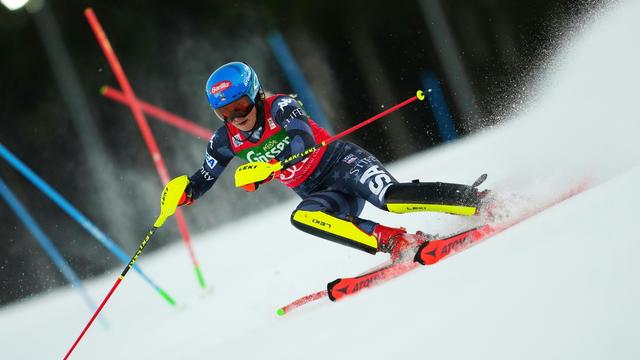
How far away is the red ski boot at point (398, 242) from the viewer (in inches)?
141

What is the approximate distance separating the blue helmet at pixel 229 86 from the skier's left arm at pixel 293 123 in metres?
0.16

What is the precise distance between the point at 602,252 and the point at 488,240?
2.77 ft

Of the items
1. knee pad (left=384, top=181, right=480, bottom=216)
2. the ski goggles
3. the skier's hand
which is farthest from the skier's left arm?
the skier's hand

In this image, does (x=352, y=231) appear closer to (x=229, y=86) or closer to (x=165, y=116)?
(x=229, y=86)

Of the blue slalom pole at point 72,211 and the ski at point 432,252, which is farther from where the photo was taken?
the blue slalom pole at point 72,211

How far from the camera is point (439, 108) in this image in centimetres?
956

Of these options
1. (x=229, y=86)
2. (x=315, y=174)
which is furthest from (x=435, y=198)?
(x=229, y=86)

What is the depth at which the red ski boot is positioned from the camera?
11.8ft

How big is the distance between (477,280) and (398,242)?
3.57 feet

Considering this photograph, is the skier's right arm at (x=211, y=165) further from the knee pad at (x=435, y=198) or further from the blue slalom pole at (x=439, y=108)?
the blue slalom pole at (x=439, y=108)

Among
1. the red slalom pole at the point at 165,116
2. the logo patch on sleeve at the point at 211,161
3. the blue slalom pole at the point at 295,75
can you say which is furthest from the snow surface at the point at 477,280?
the red slalom pole at the point at 165,116

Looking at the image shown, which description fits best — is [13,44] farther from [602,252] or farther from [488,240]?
[602,252]

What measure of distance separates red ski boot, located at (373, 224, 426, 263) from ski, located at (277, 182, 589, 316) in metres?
0.04

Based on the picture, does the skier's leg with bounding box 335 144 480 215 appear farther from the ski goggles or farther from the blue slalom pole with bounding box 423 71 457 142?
the blue slalom pole with bounding box 423 71 457 142
